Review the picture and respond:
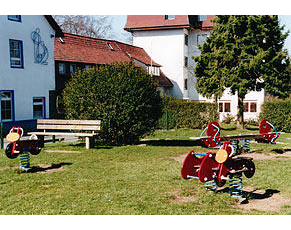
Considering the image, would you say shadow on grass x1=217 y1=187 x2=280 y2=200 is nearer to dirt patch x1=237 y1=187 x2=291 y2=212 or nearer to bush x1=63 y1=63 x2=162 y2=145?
dirt patch x1=237 y1=187 x2=291 y2=212

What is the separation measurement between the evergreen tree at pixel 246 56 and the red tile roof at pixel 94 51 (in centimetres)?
817

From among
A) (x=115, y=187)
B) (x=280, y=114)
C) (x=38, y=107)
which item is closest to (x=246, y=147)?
(x=115, y=187)

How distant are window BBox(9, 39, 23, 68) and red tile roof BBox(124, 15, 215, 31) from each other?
21.0m

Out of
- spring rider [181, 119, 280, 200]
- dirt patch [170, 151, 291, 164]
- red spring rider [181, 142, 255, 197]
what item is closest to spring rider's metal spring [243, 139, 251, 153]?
dirt patch [170, 151, 291, 164]

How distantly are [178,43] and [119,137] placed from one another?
2838cm

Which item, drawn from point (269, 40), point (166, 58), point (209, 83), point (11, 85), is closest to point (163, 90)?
point (166, 58)

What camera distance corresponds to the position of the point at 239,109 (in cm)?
2888

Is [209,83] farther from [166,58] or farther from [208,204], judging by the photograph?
[208,204]

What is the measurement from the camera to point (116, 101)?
1463 cm

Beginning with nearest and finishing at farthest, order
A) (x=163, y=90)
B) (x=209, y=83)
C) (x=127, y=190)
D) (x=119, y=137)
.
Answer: (x=127, y=190) < (x=119, y=137) < (x=209, y=83) < (x=163, y=90)

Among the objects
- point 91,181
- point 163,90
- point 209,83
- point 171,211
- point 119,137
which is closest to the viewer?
point 171,211

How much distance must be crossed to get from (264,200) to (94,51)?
29.1m

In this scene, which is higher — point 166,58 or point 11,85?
point 166,58

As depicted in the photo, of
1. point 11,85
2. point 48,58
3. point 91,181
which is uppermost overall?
point 48,58
